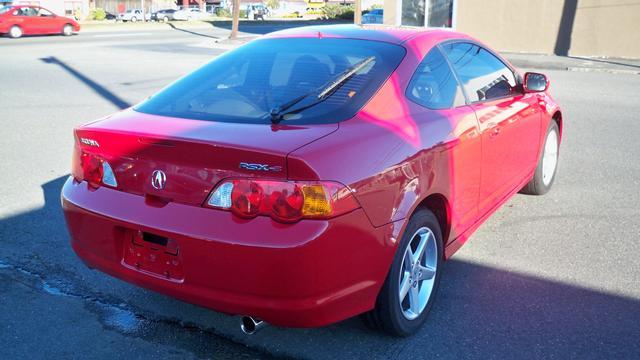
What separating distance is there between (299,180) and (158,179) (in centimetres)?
72

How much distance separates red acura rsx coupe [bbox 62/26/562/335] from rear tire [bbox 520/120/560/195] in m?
1.55

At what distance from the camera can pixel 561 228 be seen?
16.7 feet

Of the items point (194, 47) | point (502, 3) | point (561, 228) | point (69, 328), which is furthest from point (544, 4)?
point (69, 328)

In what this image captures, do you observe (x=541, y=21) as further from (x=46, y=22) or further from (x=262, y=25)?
(x=262, y=25)

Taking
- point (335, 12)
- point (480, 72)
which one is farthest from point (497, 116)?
point (335, 12)

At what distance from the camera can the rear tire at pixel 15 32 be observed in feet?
105

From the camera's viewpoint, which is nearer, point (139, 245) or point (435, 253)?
point (139, 245)

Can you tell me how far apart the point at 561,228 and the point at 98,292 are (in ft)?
11.4

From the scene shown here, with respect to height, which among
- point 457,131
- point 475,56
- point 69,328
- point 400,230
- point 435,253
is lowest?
point 69,328

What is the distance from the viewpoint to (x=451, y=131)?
3672 millimetres

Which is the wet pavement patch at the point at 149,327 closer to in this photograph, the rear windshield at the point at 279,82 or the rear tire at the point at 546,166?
the rear windshield at the point at 279,82

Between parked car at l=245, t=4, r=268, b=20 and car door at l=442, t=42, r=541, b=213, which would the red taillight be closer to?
car door at l=442, t=42, r=541, b=213

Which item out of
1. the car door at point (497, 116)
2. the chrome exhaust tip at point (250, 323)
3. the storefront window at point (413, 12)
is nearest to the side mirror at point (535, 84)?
the car door at point (497, 116)

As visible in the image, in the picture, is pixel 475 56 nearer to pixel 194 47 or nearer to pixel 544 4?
pixel 544 4
